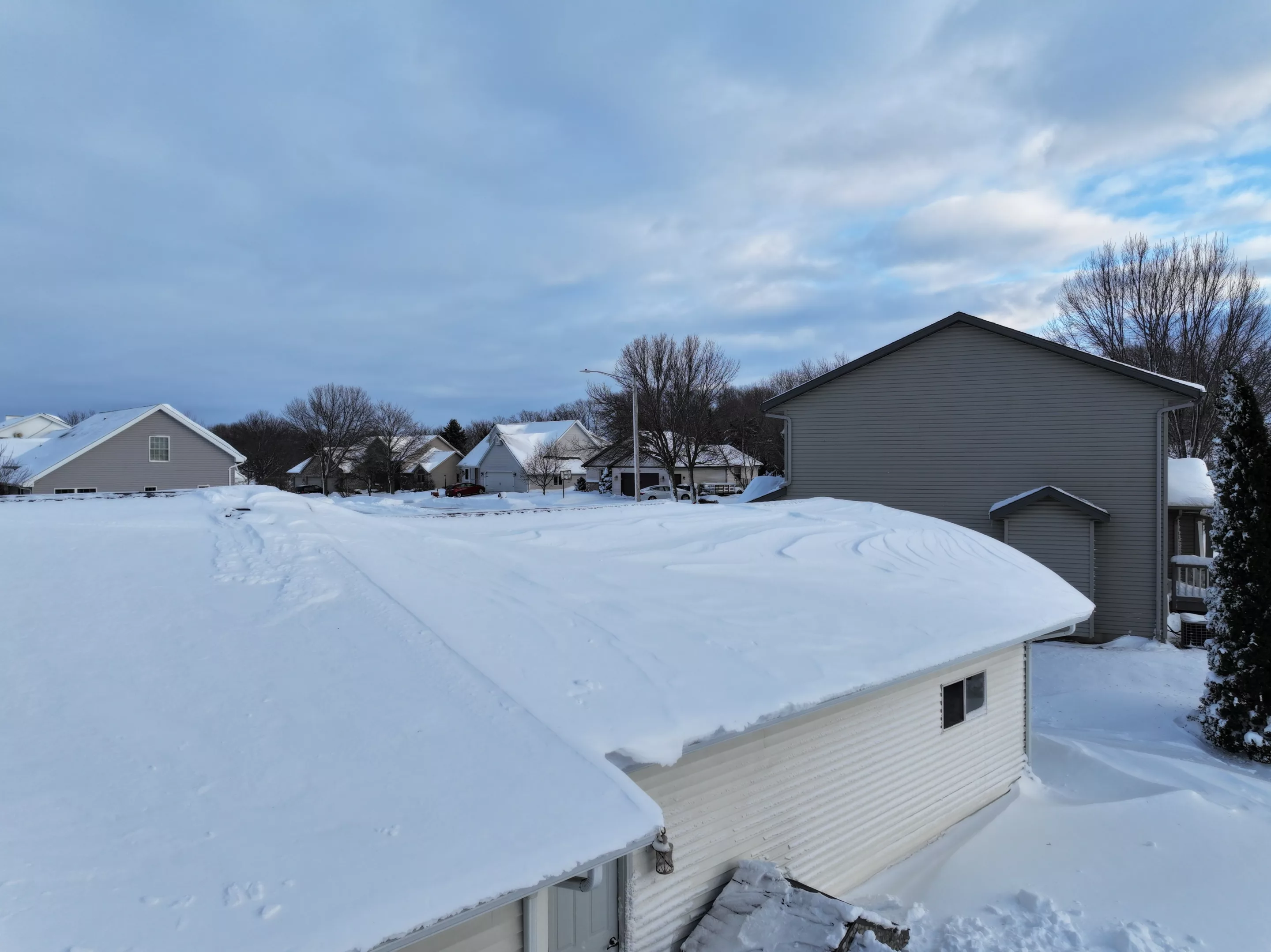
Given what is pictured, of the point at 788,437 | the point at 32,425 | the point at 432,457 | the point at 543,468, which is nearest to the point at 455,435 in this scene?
the point at 432,457

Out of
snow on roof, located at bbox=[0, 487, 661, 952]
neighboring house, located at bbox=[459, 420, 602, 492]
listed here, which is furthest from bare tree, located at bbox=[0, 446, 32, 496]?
neighboring house, located at bbox=[459, 420, 602, 492]

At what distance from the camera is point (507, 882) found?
257 cm

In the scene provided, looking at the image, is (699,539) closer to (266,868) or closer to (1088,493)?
(266,868)

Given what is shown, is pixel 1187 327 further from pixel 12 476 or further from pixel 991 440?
pixel 12 476

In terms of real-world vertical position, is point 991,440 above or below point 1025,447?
above

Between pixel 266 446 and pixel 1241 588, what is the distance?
60.1 m

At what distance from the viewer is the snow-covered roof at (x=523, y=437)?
5512cm

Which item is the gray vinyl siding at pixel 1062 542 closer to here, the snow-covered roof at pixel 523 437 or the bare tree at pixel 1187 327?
the bare tree at pixel 1187 327

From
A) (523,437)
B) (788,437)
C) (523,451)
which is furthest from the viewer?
(523,437)

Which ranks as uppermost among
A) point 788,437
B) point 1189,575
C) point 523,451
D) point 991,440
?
point 523,451

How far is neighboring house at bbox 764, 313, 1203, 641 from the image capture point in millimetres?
15602

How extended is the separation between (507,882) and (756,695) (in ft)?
7.41

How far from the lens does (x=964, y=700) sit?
7.69 m

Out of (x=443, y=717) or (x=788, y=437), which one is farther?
(x=788, y=437)
